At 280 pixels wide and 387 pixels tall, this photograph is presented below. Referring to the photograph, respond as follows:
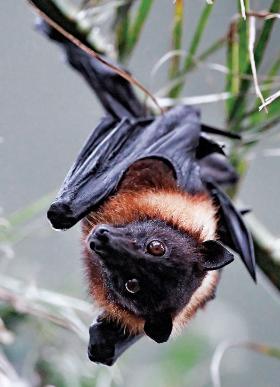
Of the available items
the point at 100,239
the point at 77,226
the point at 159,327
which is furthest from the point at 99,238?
the point at 77,226

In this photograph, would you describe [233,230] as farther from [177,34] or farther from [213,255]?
[177,34]

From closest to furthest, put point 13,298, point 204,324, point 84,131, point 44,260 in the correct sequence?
point 13,298, point 204,324, point 44,260, point 84,131

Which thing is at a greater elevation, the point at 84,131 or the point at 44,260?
the point at 84,131

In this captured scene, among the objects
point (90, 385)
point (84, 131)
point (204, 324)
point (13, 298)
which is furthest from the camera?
point (84, 131)

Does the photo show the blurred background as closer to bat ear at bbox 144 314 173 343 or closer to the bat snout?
bat ear at bbox 144 314 173 343

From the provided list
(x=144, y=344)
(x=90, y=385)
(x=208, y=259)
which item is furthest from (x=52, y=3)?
(x=144, y=344)

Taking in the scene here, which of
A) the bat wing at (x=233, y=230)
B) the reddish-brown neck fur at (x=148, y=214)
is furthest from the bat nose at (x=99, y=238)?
the bat wing at (x=233, y=230)

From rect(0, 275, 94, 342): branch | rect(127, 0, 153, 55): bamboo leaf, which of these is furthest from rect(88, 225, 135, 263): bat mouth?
rect(127, 0, 153, 55): bamboo leaf

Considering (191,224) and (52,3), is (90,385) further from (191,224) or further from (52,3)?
(52,3)
